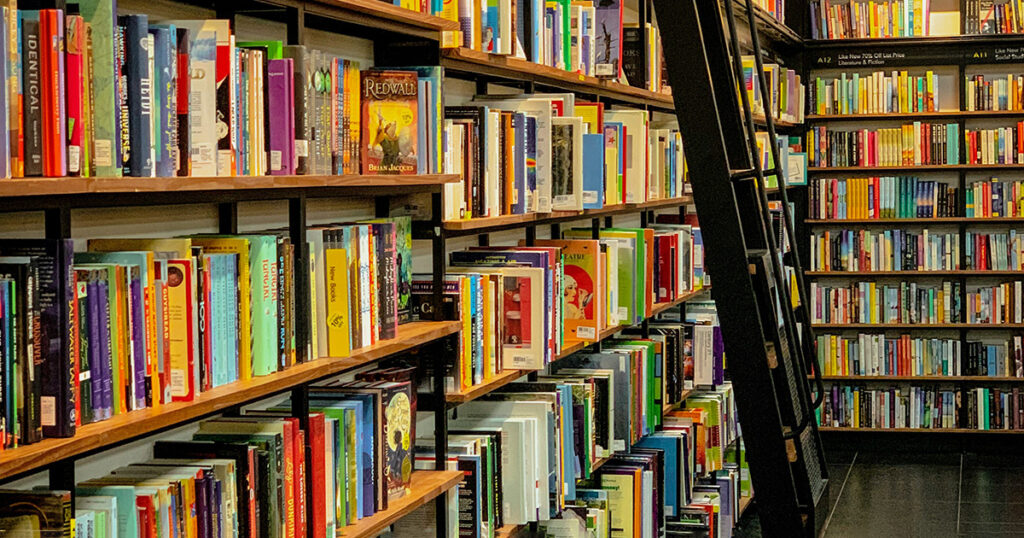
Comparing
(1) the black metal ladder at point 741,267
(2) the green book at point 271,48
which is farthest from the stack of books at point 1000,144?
(2) the green book at point 271,48

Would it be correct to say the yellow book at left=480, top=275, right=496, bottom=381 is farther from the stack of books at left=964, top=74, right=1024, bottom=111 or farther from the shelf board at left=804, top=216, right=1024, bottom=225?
the stack of books at left=964, top=74, right=1024, bottom=111

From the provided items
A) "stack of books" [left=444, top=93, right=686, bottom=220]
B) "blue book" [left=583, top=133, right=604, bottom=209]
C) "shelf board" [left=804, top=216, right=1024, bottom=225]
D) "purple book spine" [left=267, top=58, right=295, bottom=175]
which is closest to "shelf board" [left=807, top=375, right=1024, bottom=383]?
"shelf board" [left=804, top=216, right=1024, bottom=225]

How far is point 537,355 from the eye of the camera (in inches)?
137

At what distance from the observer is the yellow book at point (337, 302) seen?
2.50m

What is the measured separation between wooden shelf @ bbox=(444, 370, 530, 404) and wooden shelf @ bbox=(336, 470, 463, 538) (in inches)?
6.7

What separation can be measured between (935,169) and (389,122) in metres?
6.27

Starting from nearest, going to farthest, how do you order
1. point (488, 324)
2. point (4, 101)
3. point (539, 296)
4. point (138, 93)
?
point (4, 101) → point (138, 93) → point (488, 324) → point (539, 296)

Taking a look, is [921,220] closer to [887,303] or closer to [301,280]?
[887,303]

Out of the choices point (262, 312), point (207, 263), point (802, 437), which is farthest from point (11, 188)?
point (802, 437)

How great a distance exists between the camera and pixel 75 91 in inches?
68.7

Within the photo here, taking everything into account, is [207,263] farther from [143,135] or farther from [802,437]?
[802,437]

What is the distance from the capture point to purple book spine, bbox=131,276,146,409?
6.27 feet

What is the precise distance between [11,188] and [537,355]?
2.01 metres

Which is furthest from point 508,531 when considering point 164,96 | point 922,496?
point 922,496
